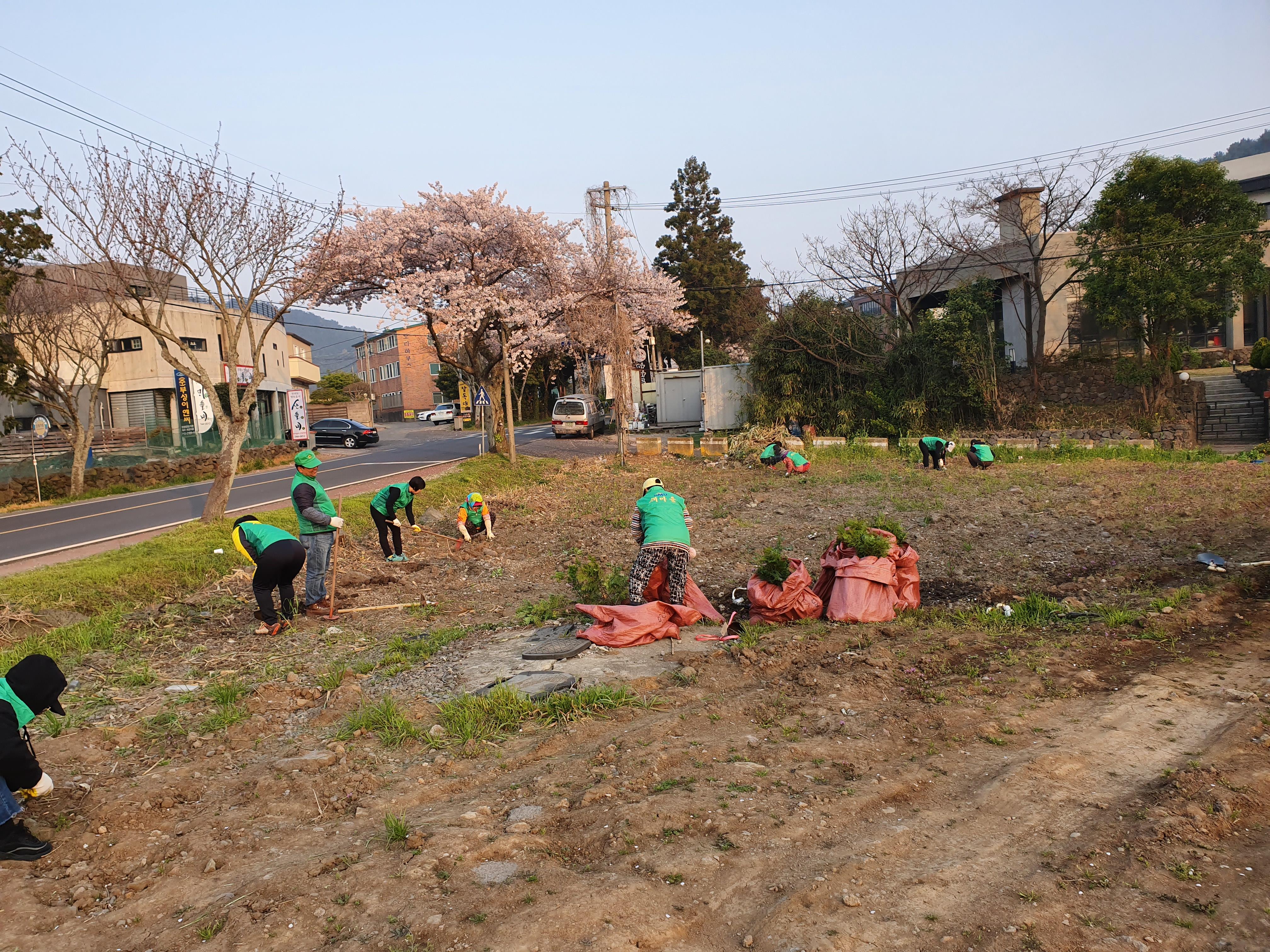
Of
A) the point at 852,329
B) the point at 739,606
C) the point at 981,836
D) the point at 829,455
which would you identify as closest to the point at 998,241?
the point at 852,329

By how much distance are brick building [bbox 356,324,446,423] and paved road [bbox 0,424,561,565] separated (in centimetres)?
3997

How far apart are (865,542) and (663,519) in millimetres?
1763

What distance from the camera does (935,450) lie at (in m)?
16.8

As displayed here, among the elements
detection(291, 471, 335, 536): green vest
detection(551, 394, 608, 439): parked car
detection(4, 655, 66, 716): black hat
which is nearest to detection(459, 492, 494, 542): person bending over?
detection(291, 471, 335, 536): green vest

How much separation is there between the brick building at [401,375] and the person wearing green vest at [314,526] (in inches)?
2315

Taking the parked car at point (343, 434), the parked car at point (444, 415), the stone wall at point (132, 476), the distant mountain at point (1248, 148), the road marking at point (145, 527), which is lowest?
the road marking at point (145, 527)

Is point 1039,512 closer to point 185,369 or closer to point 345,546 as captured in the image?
point 345,546

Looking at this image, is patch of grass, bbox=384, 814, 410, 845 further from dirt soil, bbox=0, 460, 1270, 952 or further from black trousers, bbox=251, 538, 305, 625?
black trousers, bbox=251, 538, 305, 625

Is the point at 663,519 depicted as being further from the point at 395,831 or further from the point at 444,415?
the point at 444,415

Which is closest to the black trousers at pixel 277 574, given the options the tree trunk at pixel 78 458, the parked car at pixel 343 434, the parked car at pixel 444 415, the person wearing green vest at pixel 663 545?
the person wearing green vest at pixel 663 545

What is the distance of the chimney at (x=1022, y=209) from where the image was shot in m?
22.3

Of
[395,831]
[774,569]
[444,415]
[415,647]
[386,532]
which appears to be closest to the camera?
[395,831]

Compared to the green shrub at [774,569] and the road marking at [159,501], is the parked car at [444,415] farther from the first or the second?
the green shrub at [774,569]

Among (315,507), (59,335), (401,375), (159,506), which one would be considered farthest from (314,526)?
(401,375)
